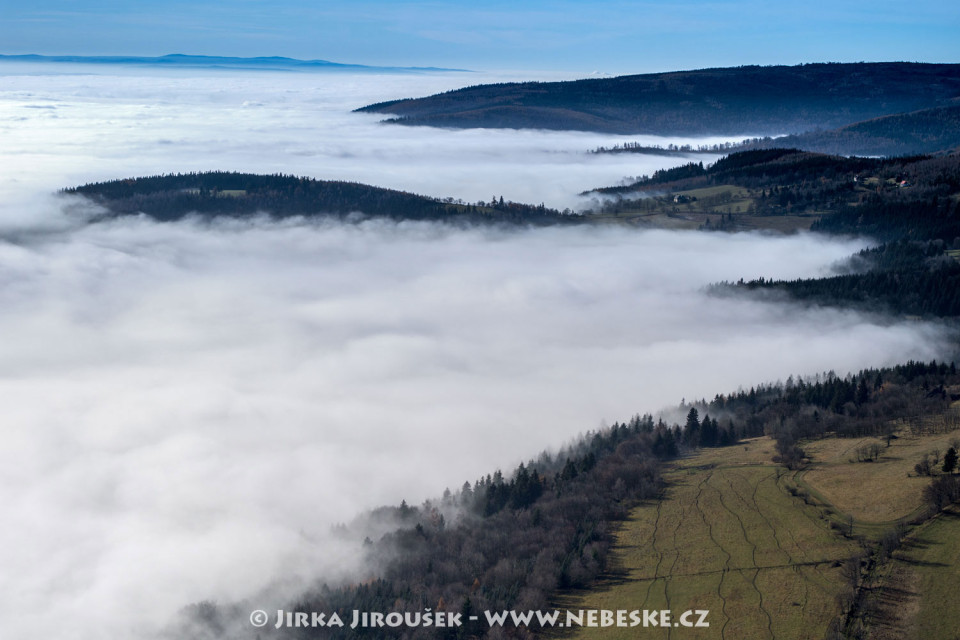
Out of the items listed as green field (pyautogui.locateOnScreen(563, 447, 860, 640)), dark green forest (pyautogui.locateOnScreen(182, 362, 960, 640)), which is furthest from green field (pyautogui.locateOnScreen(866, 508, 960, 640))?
dark green forest (pyautogui.locateOnScreen(182, 362, 960, 640))

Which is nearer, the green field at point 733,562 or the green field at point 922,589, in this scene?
the green field at point 922,589

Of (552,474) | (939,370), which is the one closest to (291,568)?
(552,474)

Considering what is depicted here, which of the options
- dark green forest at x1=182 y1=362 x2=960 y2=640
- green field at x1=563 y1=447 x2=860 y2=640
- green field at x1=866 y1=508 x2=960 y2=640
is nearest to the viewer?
green field at x1=866 y1=508 x2=960 y2=640

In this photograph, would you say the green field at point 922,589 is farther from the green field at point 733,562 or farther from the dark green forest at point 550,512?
the dark green forest at point 550,512

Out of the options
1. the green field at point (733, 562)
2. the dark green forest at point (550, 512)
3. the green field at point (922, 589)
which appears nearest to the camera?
the green field at point (922, 589)

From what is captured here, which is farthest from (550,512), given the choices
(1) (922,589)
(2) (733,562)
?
(1) (922,589)

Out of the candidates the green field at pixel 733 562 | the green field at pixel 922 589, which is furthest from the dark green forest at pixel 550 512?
the green field at pixel 922 589

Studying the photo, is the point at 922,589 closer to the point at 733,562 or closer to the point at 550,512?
the point at 733,562

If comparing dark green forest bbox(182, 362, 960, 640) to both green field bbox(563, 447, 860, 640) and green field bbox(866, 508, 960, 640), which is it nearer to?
green field bbox(563, 447, 860, 640)
